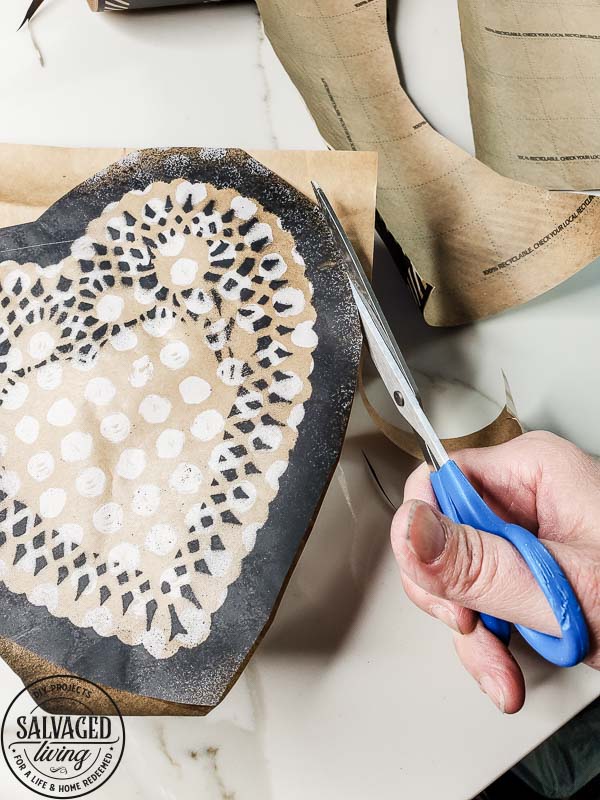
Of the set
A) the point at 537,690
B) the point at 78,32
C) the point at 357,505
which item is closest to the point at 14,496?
the point at 357,505

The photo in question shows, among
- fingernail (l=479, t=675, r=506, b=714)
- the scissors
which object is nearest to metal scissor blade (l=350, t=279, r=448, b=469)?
the scissors

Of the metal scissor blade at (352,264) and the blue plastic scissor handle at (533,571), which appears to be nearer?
the blue plastic scissor handle at (533,571)

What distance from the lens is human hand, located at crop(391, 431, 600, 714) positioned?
0.94ft

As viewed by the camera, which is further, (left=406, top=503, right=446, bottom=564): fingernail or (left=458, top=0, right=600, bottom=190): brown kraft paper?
(left=458, top=0, right=600, bottom=190): brown kraft paper

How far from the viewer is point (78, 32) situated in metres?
0.56

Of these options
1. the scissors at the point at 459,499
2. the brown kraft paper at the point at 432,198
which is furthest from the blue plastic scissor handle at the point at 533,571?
the brown kraft paper at the point at 432,198

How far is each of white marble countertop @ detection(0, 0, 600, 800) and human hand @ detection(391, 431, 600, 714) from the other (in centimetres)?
4

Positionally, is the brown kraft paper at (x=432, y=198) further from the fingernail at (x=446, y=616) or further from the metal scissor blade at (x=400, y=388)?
the fingernail at (x=446, y=616)

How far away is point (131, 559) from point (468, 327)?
0.26 meters

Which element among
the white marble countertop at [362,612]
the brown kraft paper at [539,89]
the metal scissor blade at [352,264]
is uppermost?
the brown kraft paper at [539,89]

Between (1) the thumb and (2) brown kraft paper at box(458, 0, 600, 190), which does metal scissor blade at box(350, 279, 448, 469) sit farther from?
(2) brown kraft paper at box(458, 0, 600, 190)

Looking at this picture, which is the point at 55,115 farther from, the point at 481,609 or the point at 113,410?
the point at 481,609

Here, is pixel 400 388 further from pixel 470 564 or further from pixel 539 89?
pixel 539 89

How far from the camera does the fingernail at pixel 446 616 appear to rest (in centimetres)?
34
